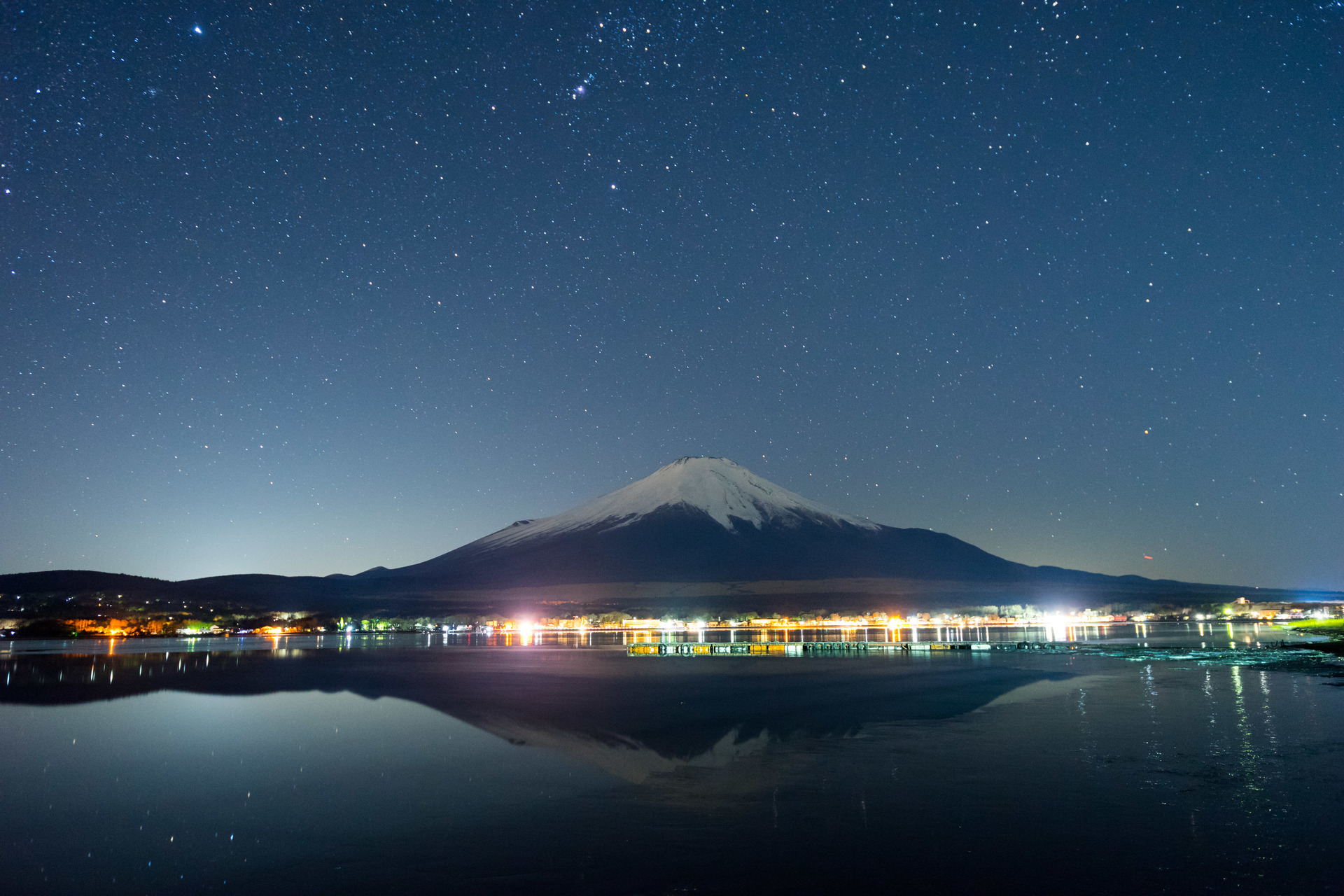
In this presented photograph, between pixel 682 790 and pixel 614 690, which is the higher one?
pixel 682 790

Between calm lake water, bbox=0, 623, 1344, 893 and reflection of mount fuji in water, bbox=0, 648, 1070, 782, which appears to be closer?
calm lake water, bbox=0, 623, 1344, 893

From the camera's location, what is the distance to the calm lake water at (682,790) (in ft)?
39.8

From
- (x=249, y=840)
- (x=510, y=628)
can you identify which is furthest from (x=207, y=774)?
(x=510, y=628)

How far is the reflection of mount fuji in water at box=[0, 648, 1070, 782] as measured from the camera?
24.0 meters

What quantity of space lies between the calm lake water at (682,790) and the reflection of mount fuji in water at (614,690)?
0.29 m

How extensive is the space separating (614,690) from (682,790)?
2273 centimetres

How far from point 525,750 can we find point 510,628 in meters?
174

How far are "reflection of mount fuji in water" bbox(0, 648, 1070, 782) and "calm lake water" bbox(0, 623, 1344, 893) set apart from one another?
0.96 ft

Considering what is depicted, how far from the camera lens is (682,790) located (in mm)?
Result: 17109

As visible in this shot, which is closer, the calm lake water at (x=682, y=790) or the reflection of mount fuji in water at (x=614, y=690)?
the calm lake water at (x=682, y=790)

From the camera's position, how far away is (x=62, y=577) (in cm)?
19975

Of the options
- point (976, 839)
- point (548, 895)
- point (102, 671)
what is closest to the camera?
point (548, 895)

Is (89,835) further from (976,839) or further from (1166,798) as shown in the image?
(1166,798)

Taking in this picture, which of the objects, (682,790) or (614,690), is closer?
(682,790)
